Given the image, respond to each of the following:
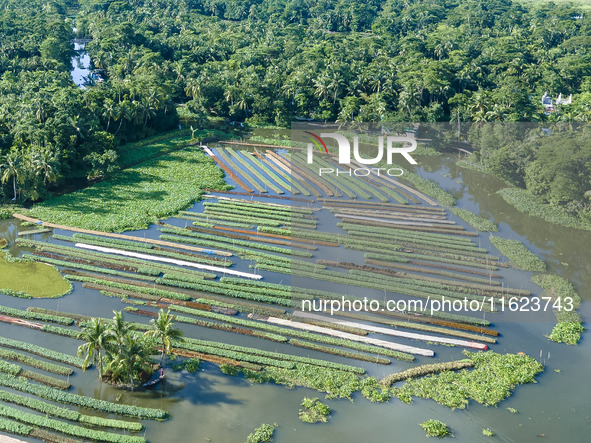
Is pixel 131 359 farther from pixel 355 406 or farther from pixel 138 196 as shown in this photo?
pixel 138 196

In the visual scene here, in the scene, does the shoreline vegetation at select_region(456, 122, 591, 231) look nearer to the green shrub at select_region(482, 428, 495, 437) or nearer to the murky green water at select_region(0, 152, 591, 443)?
the murky green water at select_region(0, 152, 591, 443)

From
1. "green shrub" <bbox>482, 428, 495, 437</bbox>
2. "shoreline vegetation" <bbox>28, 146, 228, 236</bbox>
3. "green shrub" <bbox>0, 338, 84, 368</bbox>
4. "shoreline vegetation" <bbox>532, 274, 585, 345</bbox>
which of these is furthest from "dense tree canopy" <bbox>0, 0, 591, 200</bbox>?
"green shrub" <bbox>482, 428, 495, 437</bbox>

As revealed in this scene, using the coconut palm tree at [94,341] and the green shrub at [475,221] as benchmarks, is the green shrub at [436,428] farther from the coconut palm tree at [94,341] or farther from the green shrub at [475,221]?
the green shrub at [475,221]

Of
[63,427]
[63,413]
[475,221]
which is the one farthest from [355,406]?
[475,221]

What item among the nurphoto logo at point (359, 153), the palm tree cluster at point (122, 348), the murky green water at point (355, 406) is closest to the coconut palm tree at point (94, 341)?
the palm tree cluster at point (122, 348)

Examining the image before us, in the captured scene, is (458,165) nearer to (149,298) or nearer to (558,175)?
(558,175)

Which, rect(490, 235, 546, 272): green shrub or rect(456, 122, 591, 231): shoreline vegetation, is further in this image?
rect(456, 122, 591, 231): shoreline vegetation
